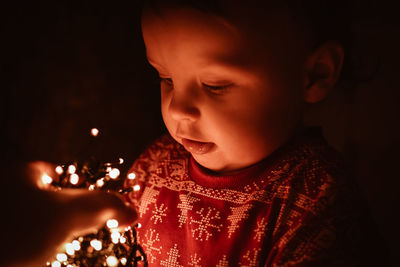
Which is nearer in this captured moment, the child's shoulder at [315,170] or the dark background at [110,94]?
the child's shoulder at [315,170]

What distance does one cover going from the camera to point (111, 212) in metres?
0.76

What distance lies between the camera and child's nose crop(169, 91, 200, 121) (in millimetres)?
819

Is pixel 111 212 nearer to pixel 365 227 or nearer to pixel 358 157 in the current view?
pixel 365 227

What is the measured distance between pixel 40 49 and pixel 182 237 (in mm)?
573

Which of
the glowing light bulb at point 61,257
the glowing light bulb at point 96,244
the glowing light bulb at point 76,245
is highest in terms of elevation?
the glowing light bulb at point 96,244

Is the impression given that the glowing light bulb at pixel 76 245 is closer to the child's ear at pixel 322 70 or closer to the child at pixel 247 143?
the child at pixel 247 143

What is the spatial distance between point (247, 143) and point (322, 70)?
0.23 m

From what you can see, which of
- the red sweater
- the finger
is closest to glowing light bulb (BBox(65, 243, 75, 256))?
the finger

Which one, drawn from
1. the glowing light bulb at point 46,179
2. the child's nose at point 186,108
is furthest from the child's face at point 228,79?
the glowing light bulb at point 46,179

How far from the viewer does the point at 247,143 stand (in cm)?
86

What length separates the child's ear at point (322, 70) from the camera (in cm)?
86

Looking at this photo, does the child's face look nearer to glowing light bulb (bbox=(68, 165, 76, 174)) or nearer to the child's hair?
the child's hair

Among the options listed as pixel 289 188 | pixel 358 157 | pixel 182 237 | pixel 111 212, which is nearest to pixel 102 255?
pixel 111 212

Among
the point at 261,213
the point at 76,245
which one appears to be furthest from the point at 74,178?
the point at 261,213
